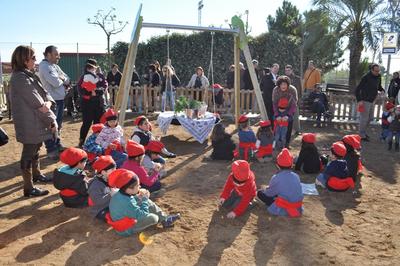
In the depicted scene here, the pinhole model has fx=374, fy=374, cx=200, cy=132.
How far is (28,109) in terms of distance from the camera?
4.86 meters

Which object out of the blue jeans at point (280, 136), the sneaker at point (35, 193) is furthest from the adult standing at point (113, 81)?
the sneaker at point (35, 193)

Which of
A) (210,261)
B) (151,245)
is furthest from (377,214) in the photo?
(151,245)

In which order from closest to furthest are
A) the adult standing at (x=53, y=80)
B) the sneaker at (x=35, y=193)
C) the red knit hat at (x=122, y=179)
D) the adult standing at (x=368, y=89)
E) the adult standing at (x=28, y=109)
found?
1. the red knit hat at (x=122, y=179)
2. the adult standing at (x=28, y=109)
3. the sneaker at (x=35, y=193)
4. the adult standing at (x=53, y=80)
5. the adult standing at (x=368, y=89)

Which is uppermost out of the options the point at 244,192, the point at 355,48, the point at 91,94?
the point at 355,48

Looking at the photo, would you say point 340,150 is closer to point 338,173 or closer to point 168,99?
point 338,173

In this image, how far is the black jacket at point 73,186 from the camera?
15.3 feet

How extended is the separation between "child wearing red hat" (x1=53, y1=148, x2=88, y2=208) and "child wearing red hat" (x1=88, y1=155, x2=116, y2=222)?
1.08 feet

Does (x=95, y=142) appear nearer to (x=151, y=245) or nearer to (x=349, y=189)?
(x=151, y=245)

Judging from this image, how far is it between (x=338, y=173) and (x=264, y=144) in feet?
6.11

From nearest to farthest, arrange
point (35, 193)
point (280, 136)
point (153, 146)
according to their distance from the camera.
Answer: point (35, 193)
point (153, 146)
point (280, 136)

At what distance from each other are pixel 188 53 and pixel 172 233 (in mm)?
18140

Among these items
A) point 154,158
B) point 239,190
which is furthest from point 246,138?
point 239,190

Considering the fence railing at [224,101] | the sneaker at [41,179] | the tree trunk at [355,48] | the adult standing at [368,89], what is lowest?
the sneaker at [41,179]

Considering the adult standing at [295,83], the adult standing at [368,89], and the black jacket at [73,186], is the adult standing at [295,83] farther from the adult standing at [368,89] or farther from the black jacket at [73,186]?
the black jacket at [73,186]
